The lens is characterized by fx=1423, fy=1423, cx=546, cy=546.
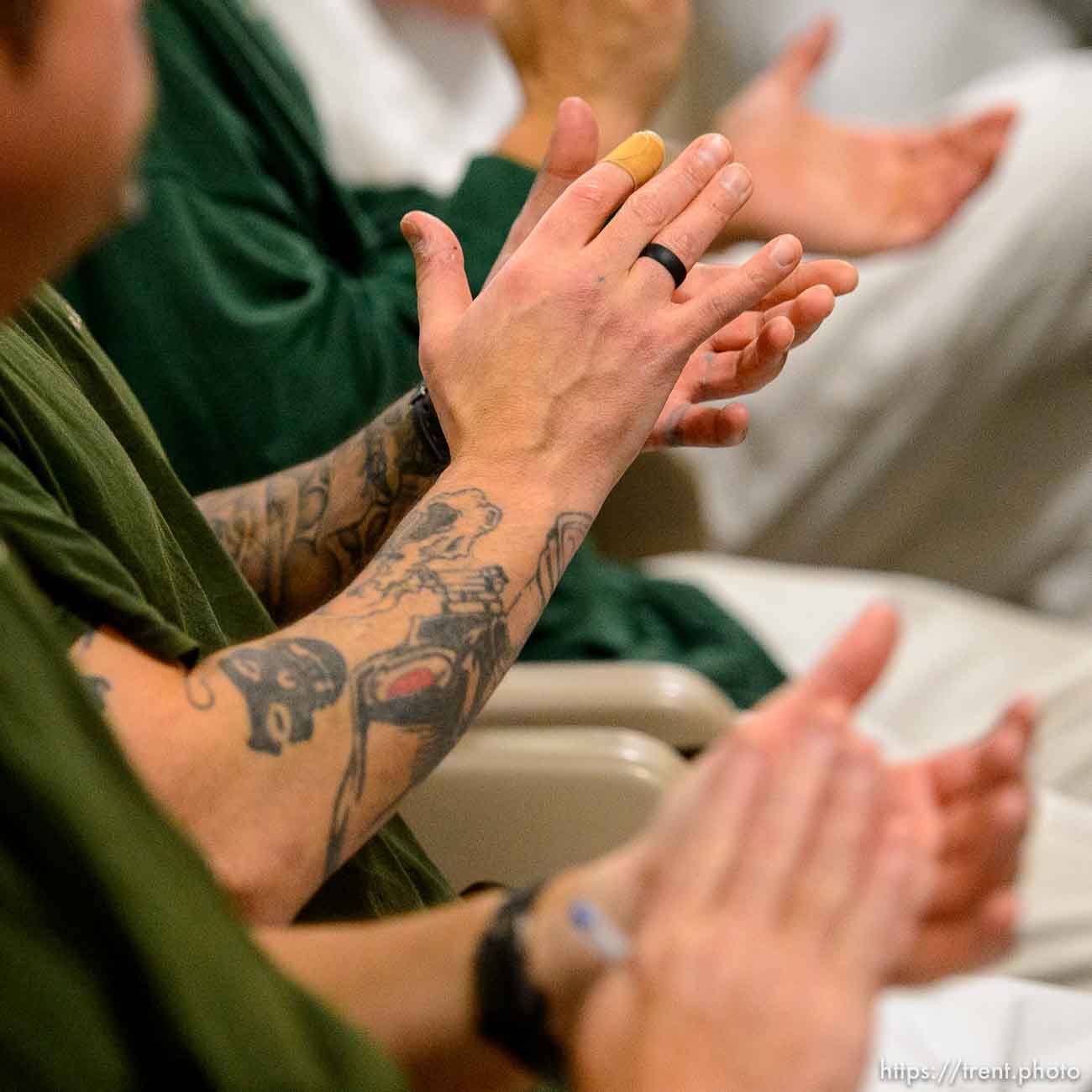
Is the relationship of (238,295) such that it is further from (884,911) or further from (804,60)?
(884,911)

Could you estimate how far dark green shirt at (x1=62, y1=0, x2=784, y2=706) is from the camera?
28.0 inches

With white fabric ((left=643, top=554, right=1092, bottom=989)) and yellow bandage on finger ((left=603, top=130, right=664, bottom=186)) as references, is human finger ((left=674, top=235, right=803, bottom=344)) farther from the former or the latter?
white fabric ((left=643, top=554, right=1092, bottom=989))

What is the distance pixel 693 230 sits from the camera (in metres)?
0.46

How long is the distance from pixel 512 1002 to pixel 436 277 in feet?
0.90

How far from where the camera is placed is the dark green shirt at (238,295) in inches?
28.0

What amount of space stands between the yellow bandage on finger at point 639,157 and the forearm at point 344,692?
109 millimetres

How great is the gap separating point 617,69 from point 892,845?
1.37 ft

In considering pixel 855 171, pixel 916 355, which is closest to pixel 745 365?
pixel 855 171

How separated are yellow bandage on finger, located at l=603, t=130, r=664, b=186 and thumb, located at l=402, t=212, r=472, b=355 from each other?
0.07m

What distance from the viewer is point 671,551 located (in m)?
0.98

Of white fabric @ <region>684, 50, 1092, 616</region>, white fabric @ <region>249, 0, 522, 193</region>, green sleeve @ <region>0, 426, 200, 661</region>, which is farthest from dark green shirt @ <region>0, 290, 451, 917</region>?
white fabric @ <region>684, 50, 1092, 616</region>

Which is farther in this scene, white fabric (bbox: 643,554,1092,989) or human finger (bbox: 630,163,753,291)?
white fabric (bbox: 643,554,1092,989)

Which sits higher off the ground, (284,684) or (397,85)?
(397,85)

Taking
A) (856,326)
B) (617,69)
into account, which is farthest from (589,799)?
(856,326)
